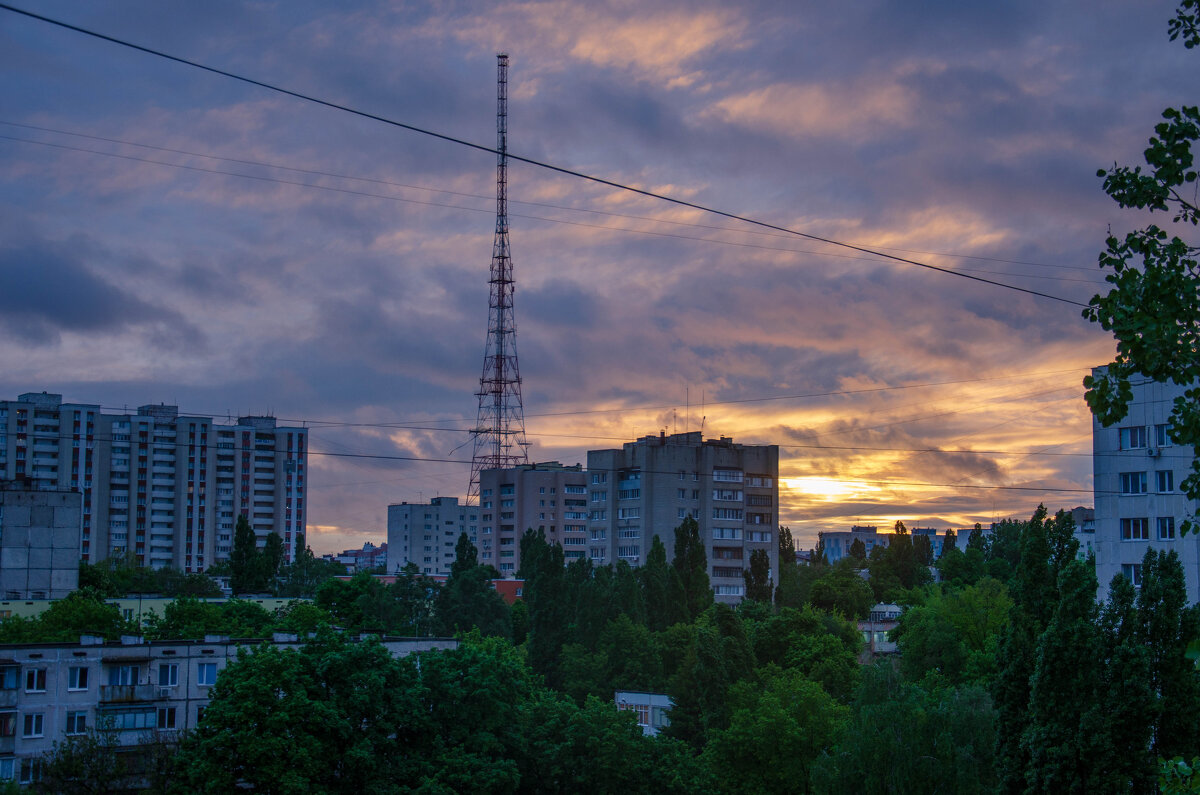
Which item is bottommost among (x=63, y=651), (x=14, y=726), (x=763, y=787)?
(x=763, y=787)

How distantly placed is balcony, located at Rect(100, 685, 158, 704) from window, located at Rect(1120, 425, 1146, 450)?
46.4m

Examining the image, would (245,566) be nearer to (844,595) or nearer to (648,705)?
(648,705)

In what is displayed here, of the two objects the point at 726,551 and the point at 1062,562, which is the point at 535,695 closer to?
the point at 1062,562

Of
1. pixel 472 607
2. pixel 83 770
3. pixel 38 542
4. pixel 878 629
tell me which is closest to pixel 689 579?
pixel 472 607

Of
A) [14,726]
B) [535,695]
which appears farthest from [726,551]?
[14,726]

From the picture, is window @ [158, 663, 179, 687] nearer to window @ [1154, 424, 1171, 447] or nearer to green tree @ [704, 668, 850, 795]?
green tree @ [704, 668, 850, 795]

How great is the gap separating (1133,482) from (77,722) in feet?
161

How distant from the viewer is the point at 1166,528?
50906 mm

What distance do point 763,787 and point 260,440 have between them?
5972 inches

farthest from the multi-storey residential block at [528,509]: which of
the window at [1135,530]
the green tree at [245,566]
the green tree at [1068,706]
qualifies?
the green tree at [1068,706]

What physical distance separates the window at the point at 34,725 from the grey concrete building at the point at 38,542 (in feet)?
145

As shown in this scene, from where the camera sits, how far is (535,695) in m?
56.3

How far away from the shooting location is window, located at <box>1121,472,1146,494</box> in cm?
5234

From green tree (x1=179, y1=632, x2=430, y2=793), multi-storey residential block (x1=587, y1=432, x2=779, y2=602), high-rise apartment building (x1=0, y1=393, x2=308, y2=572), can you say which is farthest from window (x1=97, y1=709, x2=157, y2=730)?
high-rise apartment building (x1=0, y1=393, x2=308, y2=572)
